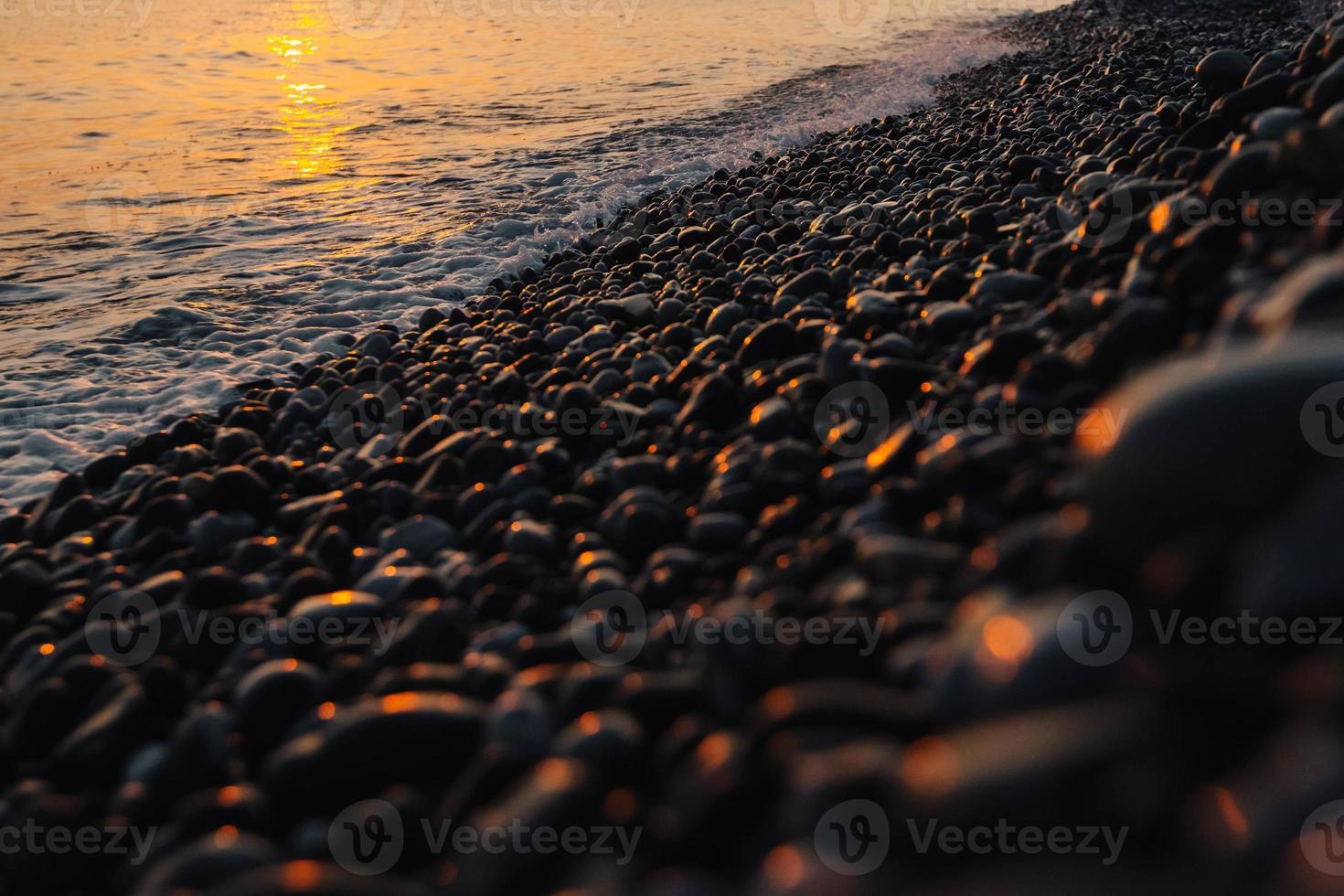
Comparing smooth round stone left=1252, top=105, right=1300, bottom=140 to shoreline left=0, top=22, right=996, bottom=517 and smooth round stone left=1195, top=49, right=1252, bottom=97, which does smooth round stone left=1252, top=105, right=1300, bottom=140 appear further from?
shoreline left=0, top=22, right=996, bottom=517

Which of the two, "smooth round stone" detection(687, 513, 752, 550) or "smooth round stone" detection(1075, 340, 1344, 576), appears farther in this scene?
"smooth round stone" detection(687, 513, 752, 550)

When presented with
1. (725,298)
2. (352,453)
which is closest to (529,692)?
(352,453)

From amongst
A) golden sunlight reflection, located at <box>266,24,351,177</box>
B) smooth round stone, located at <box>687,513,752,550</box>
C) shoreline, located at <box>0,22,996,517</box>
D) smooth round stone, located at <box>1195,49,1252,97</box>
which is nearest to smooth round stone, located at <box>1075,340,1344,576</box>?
smooth round stone, located at <box>687,513,752,550</box>

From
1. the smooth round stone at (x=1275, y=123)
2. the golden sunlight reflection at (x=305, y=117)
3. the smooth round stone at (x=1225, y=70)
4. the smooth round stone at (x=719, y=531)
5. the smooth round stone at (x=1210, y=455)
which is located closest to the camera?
the smooth round stone at (x=1210, y=455)

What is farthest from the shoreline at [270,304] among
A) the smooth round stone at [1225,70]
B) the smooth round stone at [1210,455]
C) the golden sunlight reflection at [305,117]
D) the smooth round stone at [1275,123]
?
the smooth round stone at [1275,123]

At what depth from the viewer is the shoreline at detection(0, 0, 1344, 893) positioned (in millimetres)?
1396

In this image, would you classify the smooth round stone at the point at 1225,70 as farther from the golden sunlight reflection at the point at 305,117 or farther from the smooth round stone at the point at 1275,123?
the golden sunlight reflection at the point at 305,117

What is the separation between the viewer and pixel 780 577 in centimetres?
229

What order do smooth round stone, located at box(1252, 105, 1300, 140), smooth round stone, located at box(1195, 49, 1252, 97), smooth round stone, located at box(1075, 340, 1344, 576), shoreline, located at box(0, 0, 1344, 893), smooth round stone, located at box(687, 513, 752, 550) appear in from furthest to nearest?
1. smooth round stone, located at box(1195, 49, 1252, 97)
2. smooth round stone, located at box(1252, 105, 1300, 140)
3. smooth round stone, located at box(687, 513, 752, 550)
4. smooth round stone, located at box(1075, 340, 1344, 576)
5. shoreline, located at box(0, 0, 1344, 893)

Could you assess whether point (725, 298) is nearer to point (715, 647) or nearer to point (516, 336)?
point (516, 336)

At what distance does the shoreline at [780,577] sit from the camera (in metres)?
1.40

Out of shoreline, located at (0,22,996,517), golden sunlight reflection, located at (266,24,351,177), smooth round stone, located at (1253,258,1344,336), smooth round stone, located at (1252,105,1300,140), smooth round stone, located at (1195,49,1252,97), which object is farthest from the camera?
golden sunlight reflection, located at (266,24,351,177)

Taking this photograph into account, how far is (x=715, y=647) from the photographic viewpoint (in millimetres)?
1998

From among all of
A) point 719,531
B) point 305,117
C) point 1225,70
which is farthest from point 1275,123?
point 305,117
